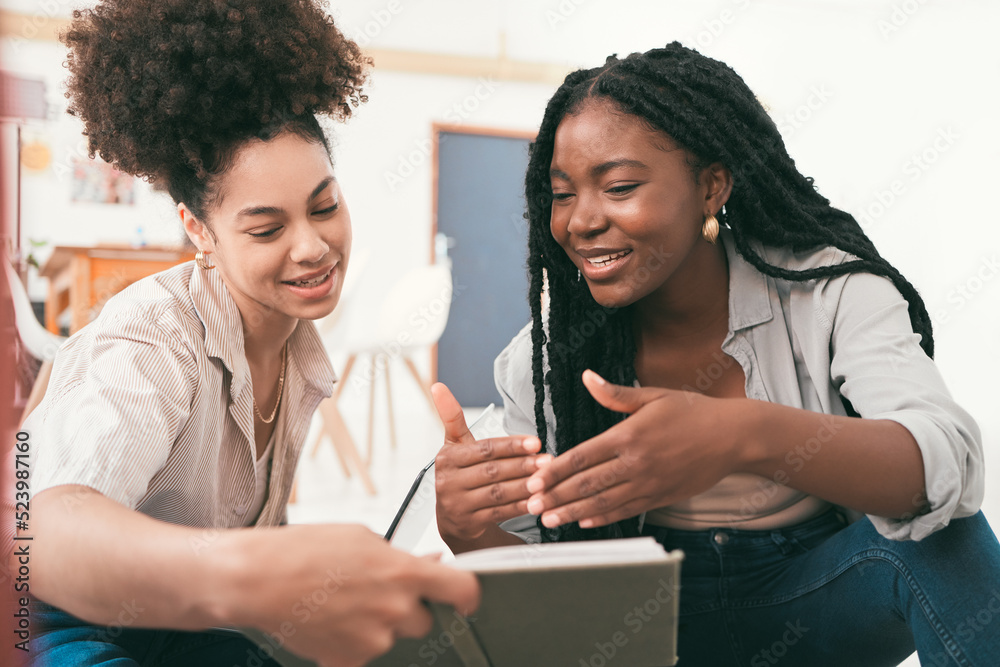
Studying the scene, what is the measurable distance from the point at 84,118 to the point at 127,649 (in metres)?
0.77

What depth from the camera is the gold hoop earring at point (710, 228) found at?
46.0 inches

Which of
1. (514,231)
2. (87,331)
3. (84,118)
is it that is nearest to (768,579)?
(87,331)

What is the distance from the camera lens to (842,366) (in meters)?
1.02

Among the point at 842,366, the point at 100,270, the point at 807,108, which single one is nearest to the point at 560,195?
the point at 842,366

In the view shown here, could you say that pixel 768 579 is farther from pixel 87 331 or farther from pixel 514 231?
pixel 514 231

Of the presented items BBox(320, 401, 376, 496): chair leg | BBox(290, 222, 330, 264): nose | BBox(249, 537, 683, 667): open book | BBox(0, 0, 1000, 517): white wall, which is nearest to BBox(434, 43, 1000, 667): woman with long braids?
BBox(249, 537, 683, 667): open book

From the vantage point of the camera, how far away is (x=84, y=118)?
116cm

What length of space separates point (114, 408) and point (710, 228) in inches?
33.4

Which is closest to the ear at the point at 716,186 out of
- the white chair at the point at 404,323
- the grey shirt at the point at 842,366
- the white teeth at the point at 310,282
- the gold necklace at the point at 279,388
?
the grey shirt at the point at 842,366

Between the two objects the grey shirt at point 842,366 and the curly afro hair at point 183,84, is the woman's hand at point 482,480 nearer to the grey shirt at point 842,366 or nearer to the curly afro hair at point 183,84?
the grey shirt at point 842,366

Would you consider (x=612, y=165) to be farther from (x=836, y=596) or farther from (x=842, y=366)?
(x=836, y=596)

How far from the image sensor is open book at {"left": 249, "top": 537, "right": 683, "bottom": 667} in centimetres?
61

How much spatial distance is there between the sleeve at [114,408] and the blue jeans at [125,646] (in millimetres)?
177

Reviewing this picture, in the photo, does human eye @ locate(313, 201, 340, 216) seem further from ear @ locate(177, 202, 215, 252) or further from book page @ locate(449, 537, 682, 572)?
book page @ locate(449, 537, 682, 572)
